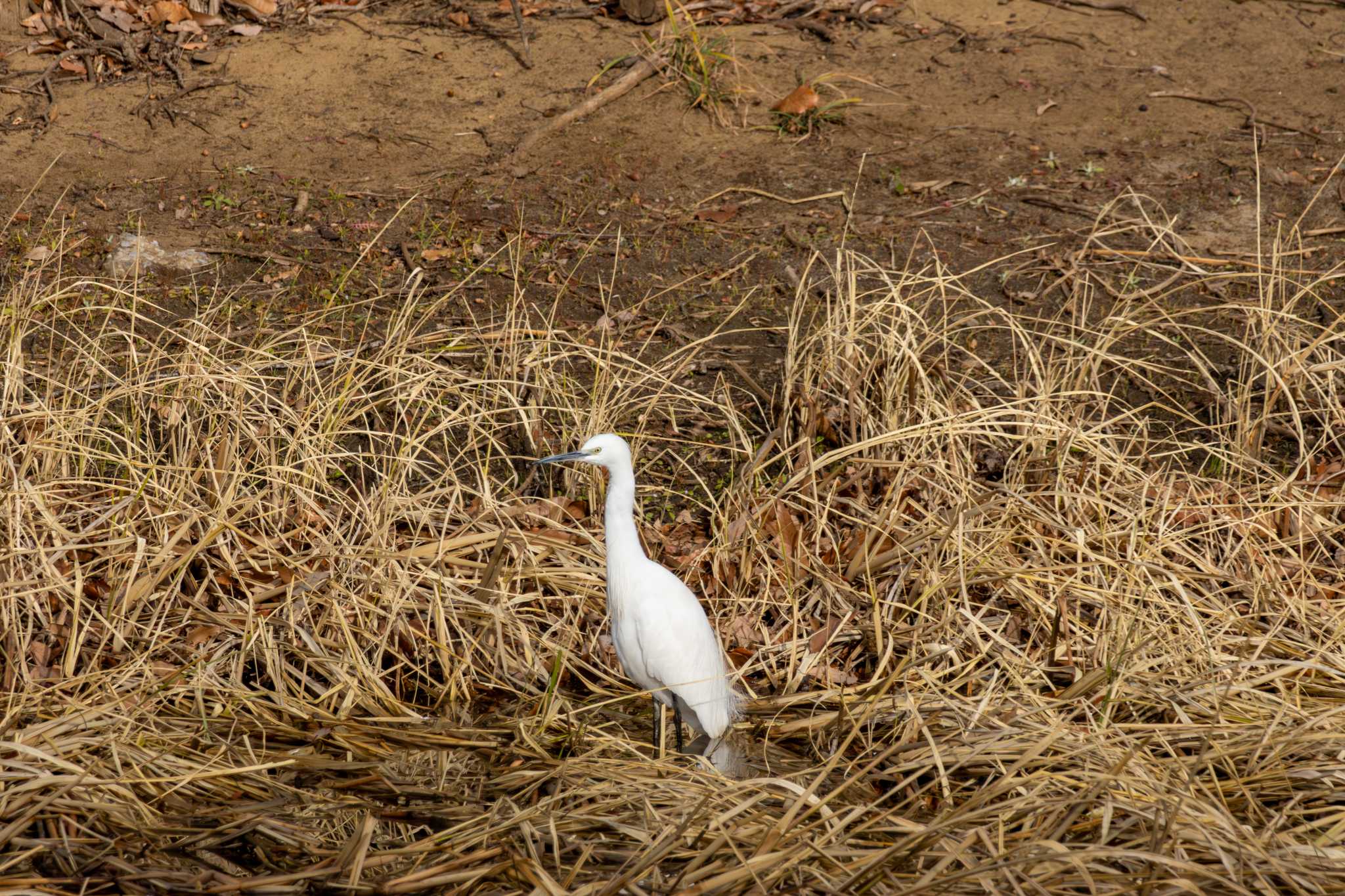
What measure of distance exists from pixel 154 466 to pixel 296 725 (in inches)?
31.7

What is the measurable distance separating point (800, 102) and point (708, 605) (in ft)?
10.6

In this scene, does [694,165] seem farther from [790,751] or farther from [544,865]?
[544,865]

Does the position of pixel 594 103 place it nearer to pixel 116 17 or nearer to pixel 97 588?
pixel 116 17

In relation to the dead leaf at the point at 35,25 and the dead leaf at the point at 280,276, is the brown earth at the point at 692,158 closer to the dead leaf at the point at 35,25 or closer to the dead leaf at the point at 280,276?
the dead leaf at the point at 280,276

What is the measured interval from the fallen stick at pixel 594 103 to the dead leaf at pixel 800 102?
0.70 meters

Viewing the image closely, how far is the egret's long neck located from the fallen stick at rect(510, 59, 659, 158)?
3.10 metres

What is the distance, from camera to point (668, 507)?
3.81 metres

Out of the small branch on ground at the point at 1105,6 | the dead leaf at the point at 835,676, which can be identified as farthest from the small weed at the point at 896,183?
the dead leaf at the point at 835,676

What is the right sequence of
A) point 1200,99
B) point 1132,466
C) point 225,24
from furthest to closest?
1. point 225,24
2. point 1200,99
3. point 1132,466

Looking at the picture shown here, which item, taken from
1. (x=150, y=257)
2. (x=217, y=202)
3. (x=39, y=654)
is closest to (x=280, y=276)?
(x=150, y=257)

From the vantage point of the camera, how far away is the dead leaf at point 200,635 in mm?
3186

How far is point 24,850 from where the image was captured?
8.47 ft

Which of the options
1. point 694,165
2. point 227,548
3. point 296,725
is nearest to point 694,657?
point 296,725

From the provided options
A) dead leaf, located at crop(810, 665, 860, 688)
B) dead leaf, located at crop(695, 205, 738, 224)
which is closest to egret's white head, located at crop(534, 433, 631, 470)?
dead leaf, located at crop(810, 665, 860, 688)
